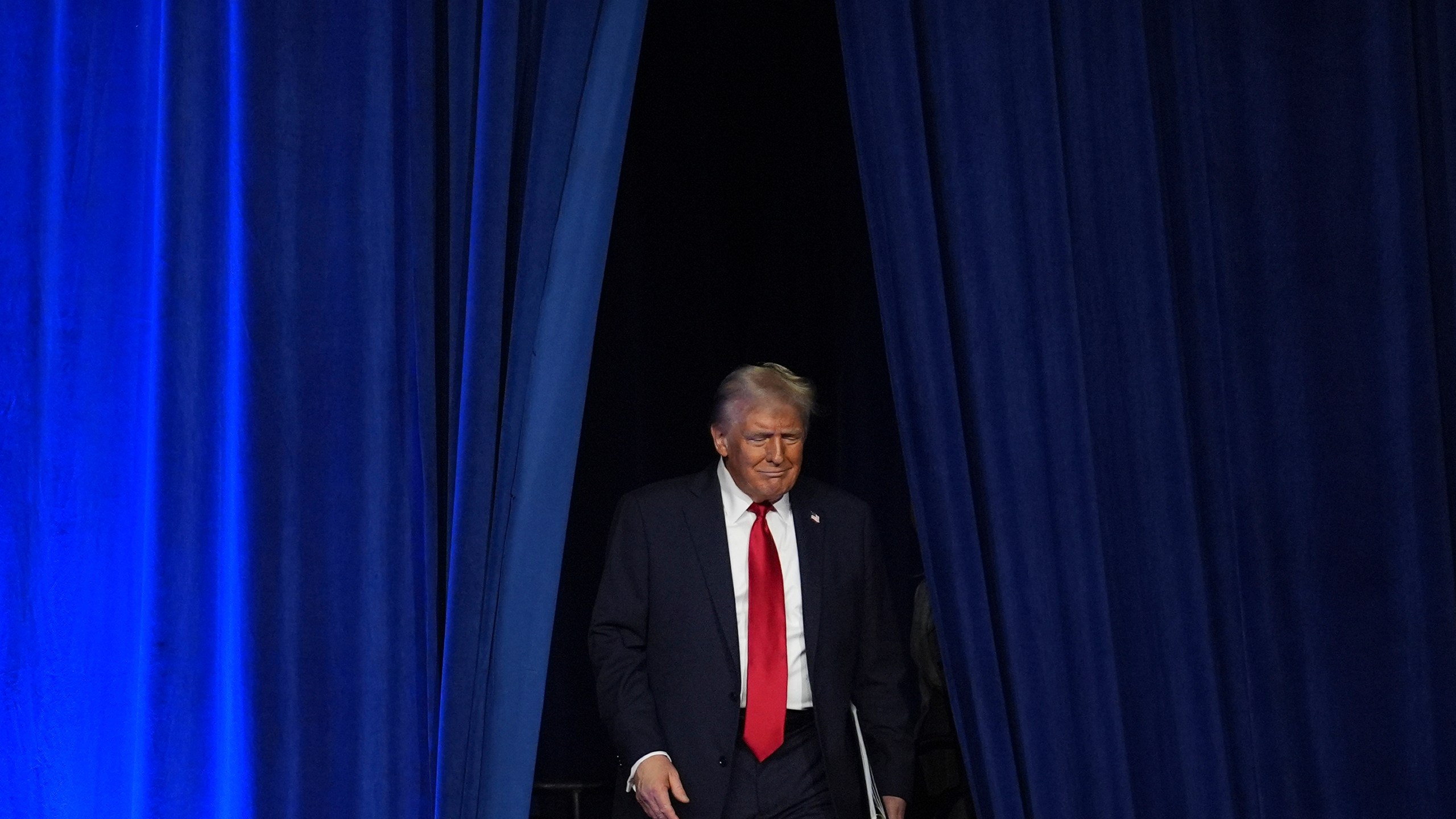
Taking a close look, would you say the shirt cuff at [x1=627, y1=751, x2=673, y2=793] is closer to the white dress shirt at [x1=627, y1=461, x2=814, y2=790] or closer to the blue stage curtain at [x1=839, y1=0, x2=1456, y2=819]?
the white dress shirt at [x1=627, y1=461, x2=814, y2=790]

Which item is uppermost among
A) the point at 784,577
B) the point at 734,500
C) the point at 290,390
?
the point at 290,390

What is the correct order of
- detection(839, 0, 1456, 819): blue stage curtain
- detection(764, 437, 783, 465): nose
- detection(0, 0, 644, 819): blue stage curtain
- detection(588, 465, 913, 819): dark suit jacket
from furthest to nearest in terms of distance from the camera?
detection(764, 437, 783, 465): nose
detection(588, 465, 913, 819): dark suit jacket
detection(839, 0, 1456, 819): blue stage curtain
detection(0, 0, 644, 819): blue stage curtain

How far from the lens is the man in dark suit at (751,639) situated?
2795 millimetres

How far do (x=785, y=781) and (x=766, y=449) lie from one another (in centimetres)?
73

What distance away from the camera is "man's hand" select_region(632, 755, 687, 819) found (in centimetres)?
267

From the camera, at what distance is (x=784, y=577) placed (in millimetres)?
2945

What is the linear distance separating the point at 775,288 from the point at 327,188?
228cm

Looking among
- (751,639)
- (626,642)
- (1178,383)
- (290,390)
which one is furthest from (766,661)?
(290,390)

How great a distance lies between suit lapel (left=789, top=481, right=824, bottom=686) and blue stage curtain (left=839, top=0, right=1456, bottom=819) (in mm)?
510

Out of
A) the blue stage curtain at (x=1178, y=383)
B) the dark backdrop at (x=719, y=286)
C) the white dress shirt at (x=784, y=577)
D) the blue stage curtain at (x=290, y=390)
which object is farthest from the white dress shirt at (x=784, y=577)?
the dark backdrop at (x=719, y=286)

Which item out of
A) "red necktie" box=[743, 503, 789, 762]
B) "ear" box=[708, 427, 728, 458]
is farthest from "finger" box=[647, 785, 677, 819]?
"ear" box=[708, 427, 728, 458]

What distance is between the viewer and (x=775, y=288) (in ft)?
14.5

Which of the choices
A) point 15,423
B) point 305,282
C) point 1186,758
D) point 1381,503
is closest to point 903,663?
point 1186,758

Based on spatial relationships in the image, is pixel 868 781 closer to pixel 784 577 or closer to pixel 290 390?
pixel 784 577
